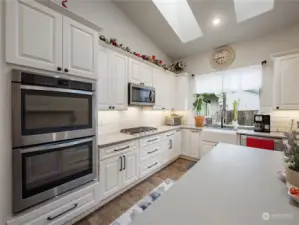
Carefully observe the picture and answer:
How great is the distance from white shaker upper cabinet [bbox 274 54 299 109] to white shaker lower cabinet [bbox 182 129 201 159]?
1.73 metres

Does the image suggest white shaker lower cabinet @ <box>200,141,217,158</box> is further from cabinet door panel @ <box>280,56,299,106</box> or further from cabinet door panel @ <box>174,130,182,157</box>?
cabinet door panel @ <box>280,56,299,106</box>

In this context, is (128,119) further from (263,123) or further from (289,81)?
(289,81)

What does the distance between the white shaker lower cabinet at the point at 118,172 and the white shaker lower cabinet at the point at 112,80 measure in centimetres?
82

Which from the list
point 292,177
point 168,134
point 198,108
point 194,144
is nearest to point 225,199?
point 292,177

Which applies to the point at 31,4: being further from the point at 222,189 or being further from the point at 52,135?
the point at 222,189

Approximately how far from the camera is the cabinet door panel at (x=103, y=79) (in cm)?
229

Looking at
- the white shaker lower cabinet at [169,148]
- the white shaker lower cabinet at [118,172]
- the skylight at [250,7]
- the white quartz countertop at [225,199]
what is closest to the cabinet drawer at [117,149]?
the white shaker lower cabinet at [118,172]

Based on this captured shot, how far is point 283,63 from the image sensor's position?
288 centimetres

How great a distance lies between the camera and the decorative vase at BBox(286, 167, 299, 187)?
2.69ft

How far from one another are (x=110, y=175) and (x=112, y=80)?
1473 mm

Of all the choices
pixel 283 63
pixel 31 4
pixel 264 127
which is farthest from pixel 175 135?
pixel 31 4

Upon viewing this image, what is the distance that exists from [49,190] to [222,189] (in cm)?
160

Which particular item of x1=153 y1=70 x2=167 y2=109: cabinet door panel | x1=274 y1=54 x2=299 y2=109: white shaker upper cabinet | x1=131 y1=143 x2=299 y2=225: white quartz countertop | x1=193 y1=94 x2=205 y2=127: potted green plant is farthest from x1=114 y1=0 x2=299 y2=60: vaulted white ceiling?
x1=131 y1=143 x2=299 y2=225: white quartz countertop

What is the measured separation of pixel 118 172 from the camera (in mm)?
2266
